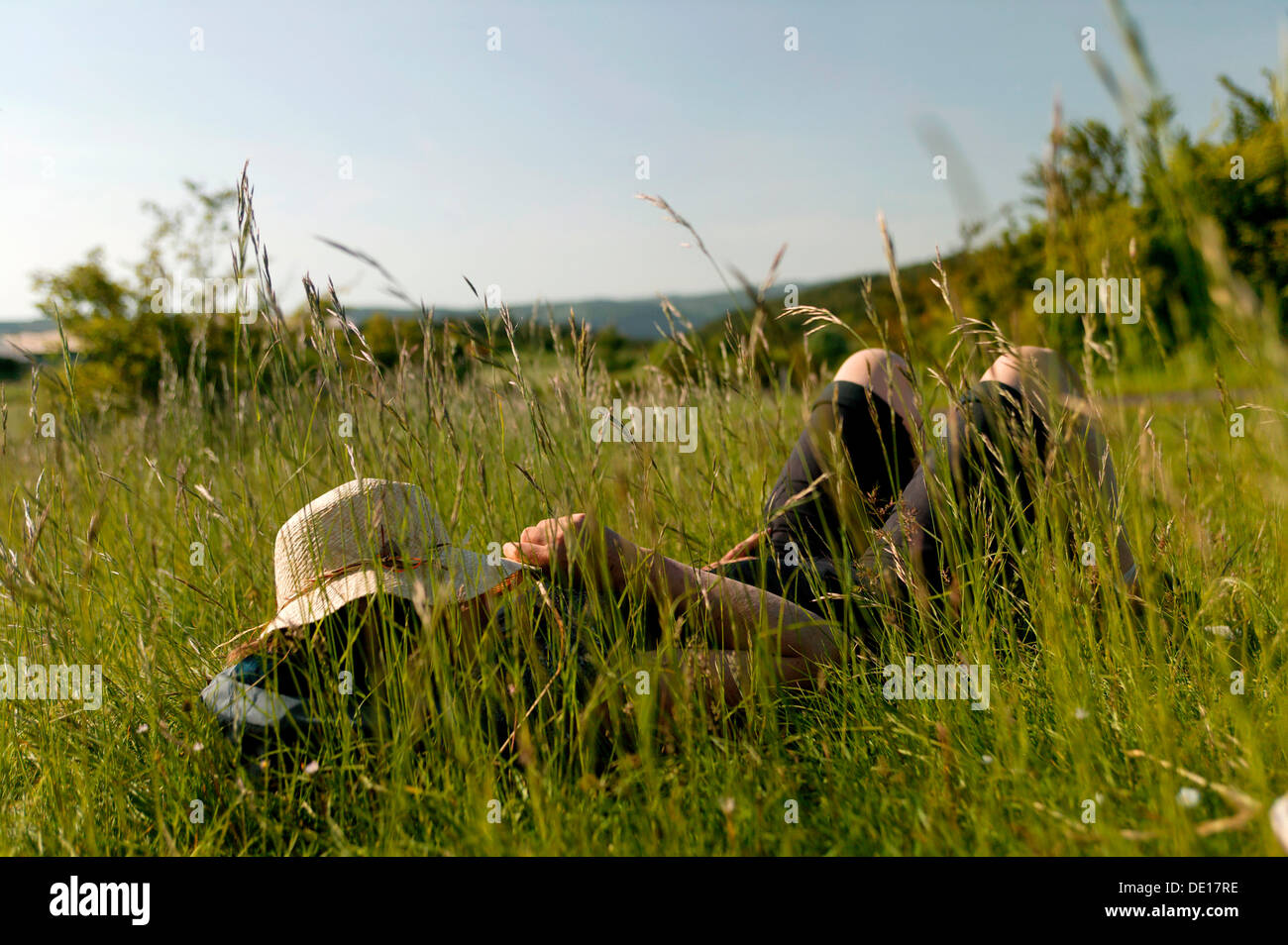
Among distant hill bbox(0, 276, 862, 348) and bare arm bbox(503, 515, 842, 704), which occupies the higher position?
distant hill bbox(0, 276, 862, 348)

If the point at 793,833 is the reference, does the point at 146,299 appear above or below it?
above

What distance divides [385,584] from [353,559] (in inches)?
8.1

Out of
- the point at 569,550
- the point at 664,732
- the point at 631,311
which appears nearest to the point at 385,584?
the point at 569,550

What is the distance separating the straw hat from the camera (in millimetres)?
1313

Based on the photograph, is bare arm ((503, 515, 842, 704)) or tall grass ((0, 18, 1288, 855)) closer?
tall grass ((0, 18, 1288, 855))

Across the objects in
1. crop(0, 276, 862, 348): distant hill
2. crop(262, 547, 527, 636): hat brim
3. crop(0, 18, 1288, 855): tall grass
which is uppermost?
crop(0, 276, 862, 348): distant hill

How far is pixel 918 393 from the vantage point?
49.4 inches

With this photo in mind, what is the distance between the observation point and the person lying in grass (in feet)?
4.06

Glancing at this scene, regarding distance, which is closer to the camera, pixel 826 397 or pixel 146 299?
pixel 826 397

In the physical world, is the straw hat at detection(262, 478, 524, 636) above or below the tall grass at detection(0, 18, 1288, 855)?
above

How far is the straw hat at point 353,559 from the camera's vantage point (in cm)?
131
